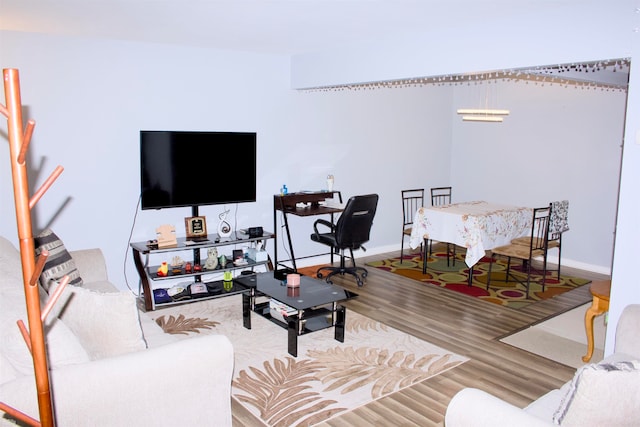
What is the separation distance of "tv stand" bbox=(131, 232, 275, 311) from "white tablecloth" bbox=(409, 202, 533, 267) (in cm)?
187

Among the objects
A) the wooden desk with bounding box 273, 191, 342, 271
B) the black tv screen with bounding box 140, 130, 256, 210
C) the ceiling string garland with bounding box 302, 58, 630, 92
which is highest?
the ceiling string garland with bounding box 302, 58, 630, 92

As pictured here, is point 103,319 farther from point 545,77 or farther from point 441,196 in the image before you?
point 441,196

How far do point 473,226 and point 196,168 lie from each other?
3.01 metres

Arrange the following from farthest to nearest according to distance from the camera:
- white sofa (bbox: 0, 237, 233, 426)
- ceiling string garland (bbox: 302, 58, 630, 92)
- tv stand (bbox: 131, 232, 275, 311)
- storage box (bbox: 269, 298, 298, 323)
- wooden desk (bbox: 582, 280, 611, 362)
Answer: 1. tv stand (bbox: 131, 232, 275, 311)
2. ceiling string garland (bbox: 302, 58, 630, 92)
3. storage box (bbox: 269, 298, 298, 323)
4. wooden desk (bbox: 582, 280, 611, 362)
5. white sofa (bbox: 0, 237, 233, 426)

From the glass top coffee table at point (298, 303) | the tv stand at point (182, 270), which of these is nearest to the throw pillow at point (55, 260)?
the tv stand at point (182, 270)

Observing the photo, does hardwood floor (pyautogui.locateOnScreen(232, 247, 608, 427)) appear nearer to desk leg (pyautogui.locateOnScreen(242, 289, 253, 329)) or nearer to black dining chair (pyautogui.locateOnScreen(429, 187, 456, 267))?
desk leg (pyautogui.locateOnScreen(242, 289, 253, 329))

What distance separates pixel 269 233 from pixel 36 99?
103 inches

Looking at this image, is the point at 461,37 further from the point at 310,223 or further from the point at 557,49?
the point at 310,223

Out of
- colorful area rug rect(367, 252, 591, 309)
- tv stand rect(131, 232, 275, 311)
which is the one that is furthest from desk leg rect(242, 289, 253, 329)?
colorful area rug rect(367, 252, 591, 309)

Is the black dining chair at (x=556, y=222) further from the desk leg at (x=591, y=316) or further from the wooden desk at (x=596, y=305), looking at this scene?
the desk leg at (x=591, y=316)

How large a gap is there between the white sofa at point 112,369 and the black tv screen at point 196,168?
2351 mm

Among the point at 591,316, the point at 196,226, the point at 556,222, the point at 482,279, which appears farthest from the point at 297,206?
the point at 591,316

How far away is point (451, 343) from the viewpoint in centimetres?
416

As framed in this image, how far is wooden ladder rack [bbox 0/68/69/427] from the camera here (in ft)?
3.36
